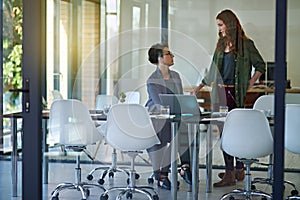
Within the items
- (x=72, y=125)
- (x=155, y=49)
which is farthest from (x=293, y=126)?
(x=155, y=49)

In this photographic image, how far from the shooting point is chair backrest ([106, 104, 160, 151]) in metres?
4.76

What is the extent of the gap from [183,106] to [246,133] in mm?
747

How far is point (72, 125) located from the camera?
508cm

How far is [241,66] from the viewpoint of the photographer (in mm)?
5590

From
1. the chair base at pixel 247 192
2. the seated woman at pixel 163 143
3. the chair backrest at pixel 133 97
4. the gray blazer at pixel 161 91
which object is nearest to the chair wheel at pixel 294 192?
the chair base at pixel 247 192

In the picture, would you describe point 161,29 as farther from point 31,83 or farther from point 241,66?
point 31,83

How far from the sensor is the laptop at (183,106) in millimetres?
4984

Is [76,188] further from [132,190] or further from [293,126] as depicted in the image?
[293,126]

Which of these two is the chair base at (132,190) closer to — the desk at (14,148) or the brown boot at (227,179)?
the brown boot at (227,179)

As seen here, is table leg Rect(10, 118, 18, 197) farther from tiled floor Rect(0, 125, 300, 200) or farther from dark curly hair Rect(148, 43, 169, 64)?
dark curly hair Rect(148, 43, 169, 64)

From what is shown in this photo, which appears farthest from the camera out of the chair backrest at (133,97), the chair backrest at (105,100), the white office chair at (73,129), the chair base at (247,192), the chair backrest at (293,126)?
the chair backrest at (105,100)

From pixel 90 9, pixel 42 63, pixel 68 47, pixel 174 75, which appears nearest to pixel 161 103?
pixel 174 75

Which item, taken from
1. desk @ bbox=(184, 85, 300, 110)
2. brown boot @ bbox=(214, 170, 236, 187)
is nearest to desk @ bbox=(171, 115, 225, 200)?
brown boot @ bbox=(214, 170, 236, 187)

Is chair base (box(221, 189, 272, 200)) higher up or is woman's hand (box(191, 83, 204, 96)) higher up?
woman's hand (box(191, 83, 204, 96))
